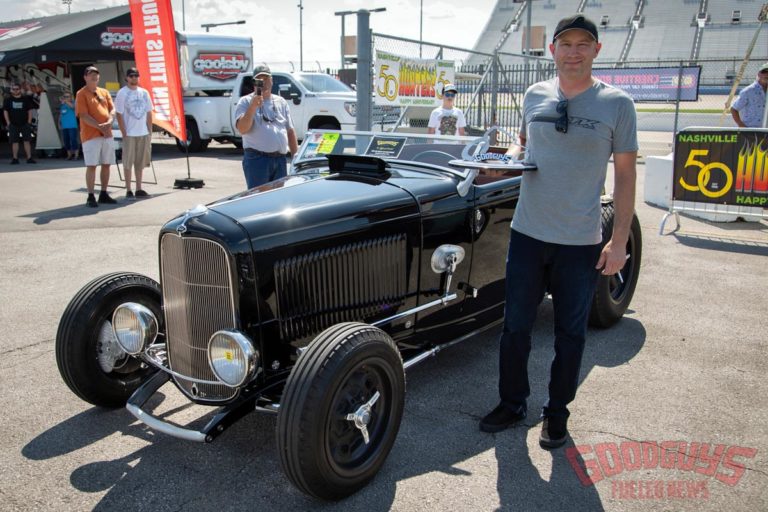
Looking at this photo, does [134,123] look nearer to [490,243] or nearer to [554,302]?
[490,243]

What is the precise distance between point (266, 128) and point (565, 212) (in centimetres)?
380

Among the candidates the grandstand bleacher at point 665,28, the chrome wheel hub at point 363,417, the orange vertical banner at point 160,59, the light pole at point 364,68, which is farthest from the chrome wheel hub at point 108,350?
the grandstand bleacher at point 665,28

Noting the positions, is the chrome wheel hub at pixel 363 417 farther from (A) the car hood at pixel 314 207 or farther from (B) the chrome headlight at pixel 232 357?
(A) the car hood at pixel 314 207

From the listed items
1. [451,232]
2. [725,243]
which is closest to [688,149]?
[725,243]

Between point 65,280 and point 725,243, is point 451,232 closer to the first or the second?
point 65,280

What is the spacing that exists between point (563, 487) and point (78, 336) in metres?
2.43

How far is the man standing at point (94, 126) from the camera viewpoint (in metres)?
8.74

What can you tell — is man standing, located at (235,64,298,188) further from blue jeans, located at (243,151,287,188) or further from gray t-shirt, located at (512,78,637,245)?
gray t-shirt, located at (512,78,637,245)

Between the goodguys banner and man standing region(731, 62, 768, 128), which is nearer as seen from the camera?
the goodguys banner

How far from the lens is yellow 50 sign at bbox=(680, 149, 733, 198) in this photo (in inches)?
299

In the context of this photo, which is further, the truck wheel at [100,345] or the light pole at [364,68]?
the light pole at [364,68]

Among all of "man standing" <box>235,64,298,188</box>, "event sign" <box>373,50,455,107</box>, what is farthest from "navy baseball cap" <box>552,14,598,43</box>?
"event sign" <box>373,50,455,107</box>

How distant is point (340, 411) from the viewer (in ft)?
8.82

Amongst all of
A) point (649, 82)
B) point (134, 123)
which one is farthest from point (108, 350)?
point (649, 82)
